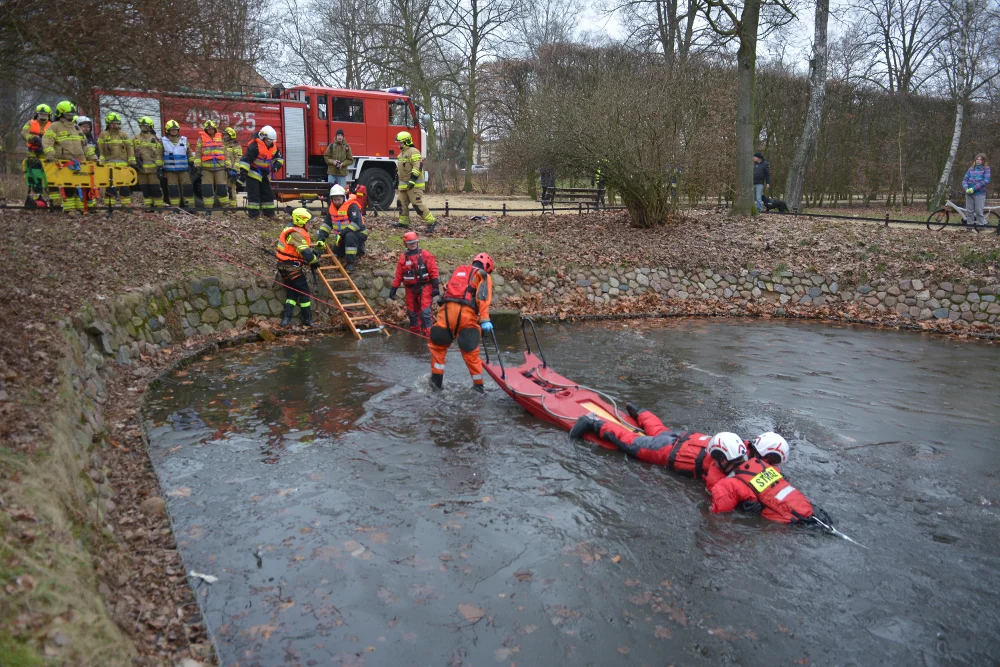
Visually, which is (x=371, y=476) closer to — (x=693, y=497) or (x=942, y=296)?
(x=693, y=497)

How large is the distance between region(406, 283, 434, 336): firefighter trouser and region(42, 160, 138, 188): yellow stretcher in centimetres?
627

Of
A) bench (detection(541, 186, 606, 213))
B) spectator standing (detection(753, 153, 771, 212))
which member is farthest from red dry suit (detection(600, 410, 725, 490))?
spectator standing (detection(753, 153, 771, 212))

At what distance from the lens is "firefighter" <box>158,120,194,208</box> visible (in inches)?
582

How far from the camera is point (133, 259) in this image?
467 inches

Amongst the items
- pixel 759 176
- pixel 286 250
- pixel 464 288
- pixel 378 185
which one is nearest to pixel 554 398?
pixel 464 288

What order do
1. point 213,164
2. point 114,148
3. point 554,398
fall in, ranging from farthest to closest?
point 213,164 < point 114,148 < point 554,398

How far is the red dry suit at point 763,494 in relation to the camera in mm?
6141

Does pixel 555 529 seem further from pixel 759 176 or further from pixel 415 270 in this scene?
pixel 759 176

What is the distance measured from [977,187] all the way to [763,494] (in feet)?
Answer: 44.8

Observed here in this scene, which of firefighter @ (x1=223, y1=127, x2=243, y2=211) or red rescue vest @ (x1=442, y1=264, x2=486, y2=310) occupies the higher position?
firefighter @ (x1=223, y1=127, x2=243, y2=211)

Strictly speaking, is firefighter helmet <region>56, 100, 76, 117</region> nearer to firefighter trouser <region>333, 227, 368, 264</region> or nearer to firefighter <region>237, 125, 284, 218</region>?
firefighter <region>237, 125, 284, 218</region>

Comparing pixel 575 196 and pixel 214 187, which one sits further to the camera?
pixel 575 196

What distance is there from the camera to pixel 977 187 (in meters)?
16.2

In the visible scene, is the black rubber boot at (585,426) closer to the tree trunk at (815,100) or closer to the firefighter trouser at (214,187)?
the firefighter trouser at (214,187)
